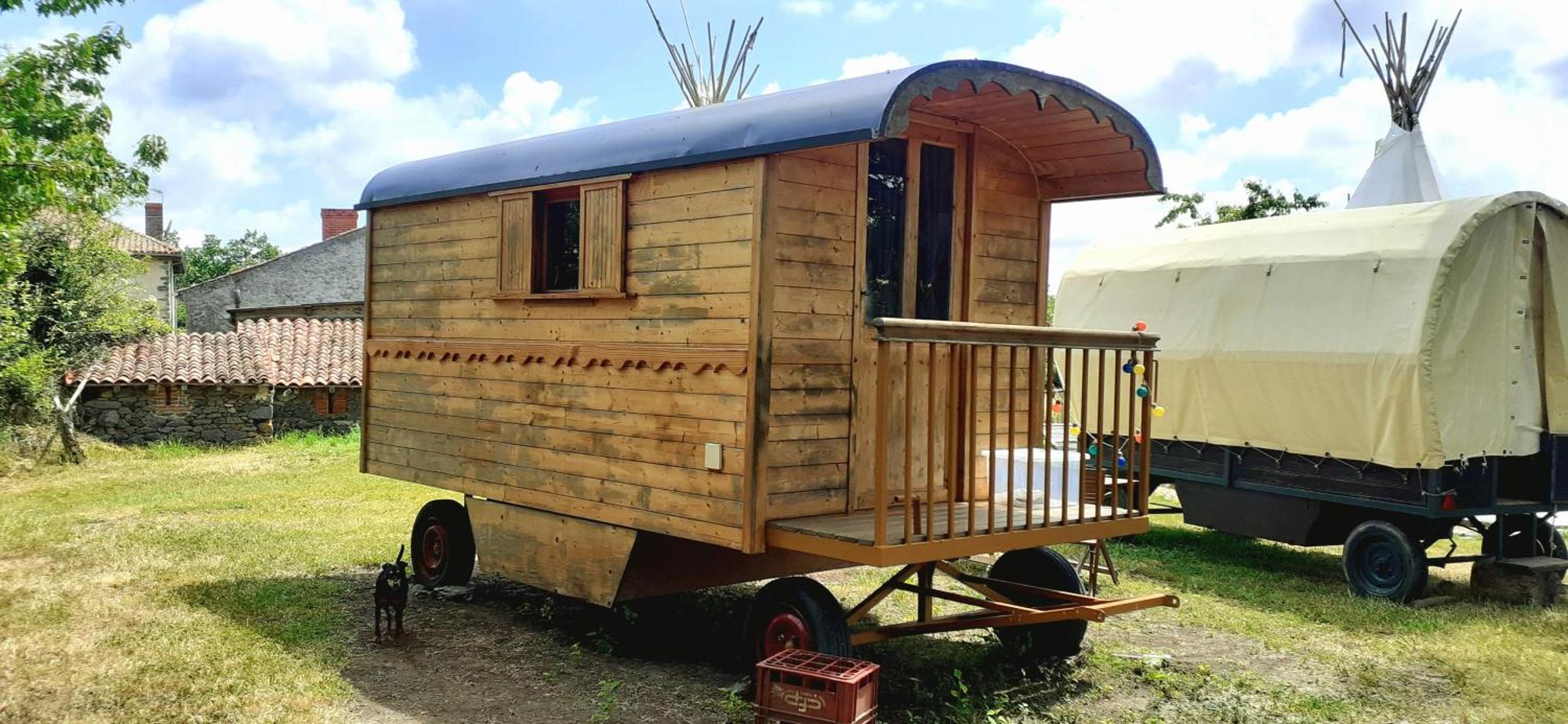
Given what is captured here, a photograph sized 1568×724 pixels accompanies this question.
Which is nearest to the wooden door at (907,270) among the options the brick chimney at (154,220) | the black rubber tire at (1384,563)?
the black rubber tire at (1384,563)

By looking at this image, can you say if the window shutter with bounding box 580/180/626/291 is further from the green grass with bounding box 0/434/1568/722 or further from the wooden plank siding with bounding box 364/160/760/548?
the green grass with bounding box 0/434/1568/722

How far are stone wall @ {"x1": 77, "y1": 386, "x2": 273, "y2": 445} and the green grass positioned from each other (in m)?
6.66

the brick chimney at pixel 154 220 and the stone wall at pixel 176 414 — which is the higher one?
the brick chimney at pixel 154 220

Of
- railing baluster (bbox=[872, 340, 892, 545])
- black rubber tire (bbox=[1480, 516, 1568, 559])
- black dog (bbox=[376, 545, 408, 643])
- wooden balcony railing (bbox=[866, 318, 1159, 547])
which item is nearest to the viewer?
railing baluster (bbox=[872, 340, 892, 545])

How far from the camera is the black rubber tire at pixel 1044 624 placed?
6844 mm

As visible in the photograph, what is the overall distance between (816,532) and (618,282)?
212 cm

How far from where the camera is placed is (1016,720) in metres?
5.87

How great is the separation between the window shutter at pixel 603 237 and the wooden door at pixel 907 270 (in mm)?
1487

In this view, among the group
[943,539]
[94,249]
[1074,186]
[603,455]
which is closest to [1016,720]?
[943,539]

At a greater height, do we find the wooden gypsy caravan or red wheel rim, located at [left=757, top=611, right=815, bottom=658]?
the wooden gypsy caravan

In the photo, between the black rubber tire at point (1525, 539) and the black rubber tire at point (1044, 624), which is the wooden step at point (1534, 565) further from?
the black rubber tire at point (1044, 624)

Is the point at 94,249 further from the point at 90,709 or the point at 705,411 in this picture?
the point at 705,411

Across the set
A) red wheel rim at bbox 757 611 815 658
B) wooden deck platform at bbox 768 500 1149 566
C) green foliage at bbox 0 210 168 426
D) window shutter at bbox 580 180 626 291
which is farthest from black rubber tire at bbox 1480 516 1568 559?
green foliage at bbox 0 210 168 426

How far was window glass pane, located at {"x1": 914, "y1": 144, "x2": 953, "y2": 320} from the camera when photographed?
6762 mm
